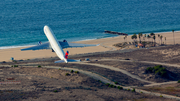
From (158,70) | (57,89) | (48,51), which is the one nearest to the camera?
(57,89)

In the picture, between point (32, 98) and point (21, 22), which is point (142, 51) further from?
point (21, 22)

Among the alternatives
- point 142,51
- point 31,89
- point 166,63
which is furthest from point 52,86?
point 142,51

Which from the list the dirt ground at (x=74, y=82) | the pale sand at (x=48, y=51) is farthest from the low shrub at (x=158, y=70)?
the pale sand at (x=48, y=51)

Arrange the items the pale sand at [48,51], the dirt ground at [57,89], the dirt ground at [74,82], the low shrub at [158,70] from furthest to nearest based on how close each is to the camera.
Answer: the pale sand at [48,51] → the low shrub at [158,70] → the dirt ground at [74,82] → the dirt ground at [57,89]

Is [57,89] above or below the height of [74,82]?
below

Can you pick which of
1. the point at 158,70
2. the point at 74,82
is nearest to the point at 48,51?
the point at 74,82

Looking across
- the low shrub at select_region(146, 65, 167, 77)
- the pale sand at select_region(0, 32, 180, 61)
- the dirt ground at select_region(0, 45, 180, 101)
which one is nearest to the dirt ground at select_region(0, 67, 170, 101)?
the dirt ground at select_region(0, 45, 180, 101)

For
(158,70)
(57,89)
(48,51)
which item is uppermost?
(48,51)

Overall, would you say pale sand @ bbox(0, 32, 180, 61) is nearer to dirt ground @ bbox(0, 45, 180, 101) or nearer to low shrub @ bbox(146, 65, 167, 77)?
dirt ground @ bbox(0, 45, 180, 101)

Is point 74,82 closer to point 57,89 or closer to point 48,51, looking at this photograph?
point 57,89

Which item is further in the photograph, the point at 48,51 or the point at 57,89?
the point at 48,51

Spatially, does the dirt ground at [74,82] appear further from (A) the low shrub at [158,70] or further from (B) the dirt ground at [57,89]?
(A) the low shrub at [158,70]
